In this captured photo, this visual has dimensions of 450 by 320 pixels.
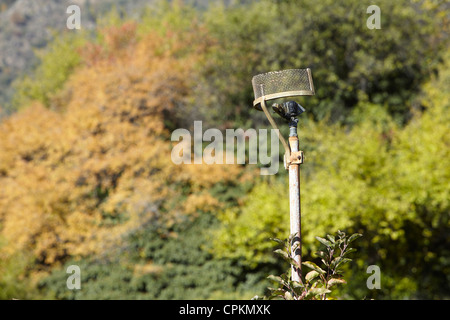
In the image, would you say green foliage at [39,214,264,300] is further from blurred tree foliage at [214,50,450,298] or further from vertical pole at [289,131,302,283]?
vertical pole at [289,131,302,283]

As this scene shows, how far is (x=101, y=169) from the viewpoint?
1029cm

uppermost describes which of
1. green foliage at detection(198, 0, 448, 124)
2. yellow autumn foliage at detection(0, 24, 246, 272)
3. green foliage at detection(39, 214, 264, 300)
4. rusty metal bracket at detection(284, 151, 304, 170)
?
green foliage at detection(198, 0, 448, 124)

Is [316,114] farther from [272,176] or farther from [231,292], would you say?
[231,292]

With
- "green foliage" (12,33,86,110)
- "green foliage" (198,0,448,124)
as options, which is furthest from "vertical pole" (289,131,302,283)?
"green foliage" (12,33,86,110)

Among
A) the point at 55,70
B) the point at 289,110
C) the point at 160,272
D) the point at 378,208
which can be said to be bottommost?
the point at 160,272

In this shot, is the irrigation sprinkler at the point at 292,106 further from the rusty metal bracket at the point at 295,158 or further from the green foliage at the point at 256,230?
the green foliage at the point at 256,230

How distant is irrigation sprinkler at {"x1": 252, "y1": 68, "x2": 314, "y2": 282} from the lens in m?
2.20

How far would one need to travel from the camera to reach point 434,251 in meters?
9.29

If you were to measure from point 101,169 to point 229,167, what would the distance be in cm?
296

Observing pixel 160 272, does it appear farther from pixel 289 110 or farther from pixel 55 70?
pixel 55 70

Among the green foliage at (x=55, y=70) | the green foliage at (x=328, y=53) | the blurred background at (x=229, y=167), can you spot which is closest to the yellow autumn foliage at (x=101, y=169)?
the blurred background at (x=229, y=167)

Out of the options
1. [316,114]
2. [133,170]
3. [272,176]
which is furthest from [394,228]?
[133,170]

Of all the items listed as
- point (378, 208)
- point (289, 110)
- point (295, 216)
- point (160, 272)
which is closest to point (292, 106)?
point (289, 110)

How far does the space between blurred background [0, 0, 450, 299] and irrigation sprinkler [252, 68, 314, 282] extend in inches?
178
